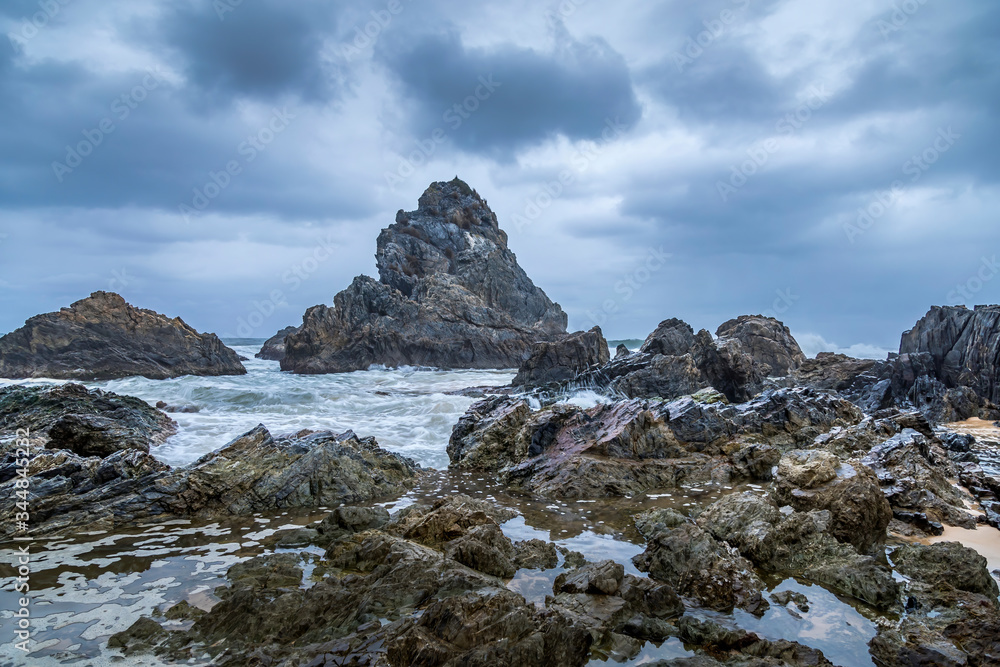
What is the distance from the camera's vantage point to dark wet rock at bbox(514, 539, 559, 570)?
17.7 ft

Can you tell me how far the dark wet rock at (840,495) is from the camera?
5.80 meters

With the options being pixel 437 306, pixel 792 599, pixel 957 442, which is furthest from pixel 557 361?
pixel 437 306

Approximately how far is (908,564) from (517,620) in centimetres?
414

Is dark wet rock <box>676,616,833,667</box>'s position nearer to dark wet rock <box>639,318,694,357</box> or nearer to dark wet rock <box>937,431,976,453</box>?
dark wet rock <box>937,431,976,453</box>

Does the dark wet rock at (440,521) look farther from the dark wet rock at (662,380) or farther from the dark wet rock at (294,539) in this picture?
the dark wet rock at (662,380)

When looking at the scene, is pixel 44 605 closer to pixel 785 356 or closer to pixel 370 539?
pixel 370 539

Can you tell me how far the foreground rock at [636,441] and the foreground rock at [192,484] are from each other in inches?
102

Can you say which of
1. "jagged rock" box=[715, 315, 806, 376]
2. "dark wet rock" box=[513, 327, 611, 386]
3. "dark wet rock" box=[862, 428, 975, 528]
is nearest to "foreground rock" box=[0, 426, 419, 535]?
"dark wet rock" box=[862, 428, 975, 528]

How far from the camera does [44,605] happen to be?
177 inches

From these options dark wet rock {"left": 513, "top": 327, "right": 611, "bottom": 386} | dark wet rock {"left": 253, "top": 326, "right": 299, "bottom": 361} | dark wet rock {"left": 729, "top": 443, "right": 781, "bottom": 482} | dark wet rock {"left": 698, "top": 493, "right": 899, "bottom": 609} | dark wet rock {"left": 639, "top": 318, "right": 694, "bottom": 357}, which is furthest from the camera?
dark wet rock {"left": 253, "top": 326, "right": 299, "bottom": 361}

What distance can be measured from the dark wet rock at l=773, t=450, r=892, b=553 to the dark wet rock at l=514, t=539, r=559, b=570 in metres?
3.16

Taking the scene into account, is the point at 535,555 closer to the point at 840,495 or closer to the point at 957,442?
the point at 840,495

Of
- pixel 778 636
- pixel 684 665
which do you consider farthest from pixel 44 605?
pixel 778 636

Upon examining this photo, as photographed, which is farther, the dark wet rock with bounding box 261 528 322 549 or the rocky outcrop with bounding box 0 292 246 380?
the rocky outcrop with bounding box 0 292 246 380
